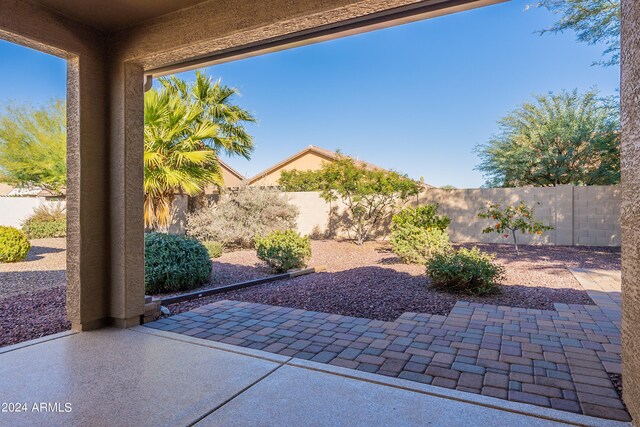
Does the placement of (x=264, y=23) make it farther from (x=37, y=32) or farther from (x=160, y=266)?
(x=160, y=266)

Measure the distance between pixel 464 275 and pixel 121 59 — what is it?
4639 mm

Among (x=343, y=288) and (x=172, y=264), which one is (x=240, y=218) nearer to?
(x=172, y=264)

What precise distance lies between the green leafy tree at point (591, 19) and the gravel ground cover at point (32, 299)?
427 inches

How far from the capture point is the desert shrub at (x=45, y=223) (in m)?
12.7

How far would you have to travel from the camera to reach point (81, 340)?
126 inches

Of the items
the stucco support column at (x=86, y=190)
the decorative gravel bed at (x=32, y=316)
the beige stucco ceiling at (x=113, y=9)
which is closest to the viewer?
the beige stucco ceiling at (x=113, y=9)

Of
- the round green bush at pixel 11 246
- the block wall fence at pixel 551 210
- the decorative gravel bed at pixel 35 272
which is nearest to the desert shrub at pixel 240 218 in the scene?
the block wall fence at pixel 551 210

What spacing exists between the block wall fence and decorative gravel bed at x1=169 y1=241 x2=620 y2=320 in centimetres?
139

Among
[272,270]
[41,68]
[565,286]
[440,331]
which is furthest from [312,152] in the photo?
[440,331]

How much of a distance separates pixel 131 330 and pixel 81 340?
0.40 m

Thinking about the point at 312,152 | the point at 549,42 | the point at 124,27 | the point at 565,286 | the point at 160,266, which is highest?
the point at 549,42

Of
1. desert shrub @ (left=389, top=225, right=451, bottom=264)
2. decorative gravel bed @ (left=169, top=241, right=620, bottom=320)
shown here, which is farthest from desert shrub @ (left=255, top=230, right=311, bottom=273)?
desert shrub @ (left=389, top=225, right=451, bottom=264)

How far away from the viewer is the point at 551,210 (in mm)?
10828

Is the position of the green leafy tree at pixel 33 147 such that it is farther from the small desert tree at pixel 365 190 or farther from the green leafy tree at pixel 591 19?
the green leafy tree at pixel 591 19
